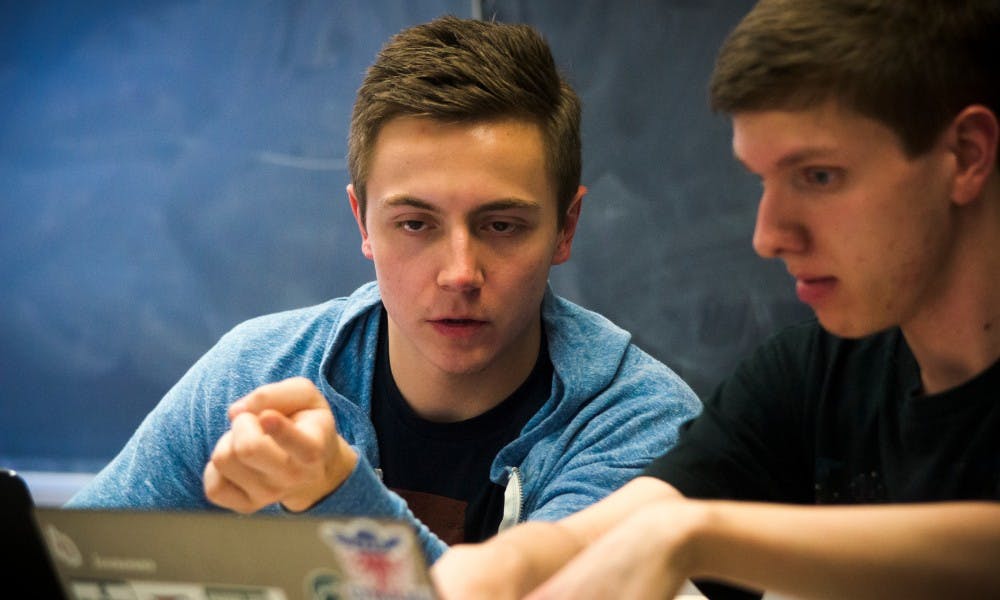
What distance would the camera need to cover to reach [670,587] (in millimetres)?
833

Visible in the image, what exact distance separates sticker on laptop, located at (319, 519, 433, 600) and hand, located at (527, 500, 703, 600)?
0.61 ft

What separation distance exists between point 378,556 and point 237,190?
223cm

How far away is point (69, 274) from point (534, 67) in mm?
1789

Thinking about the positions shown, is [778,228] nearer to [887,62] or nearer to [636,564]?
[887,62]

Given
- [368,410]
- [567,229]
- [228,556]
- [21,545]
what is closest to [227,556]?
[228,556]

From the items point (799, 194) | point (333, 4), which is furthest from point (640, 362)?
point (333, 4)

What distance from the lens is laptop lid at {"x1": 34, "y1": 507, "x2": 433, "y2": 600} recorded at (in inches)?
26.0

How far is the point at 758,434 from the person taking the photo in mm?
1254

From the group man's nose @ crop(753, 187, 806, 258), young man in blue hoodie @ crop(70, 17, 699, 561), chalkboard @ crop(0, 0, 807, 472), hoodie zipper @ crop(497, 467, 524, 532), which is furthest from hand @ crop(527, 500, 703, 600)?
chalkboard @ crop(0, 0, 807, 472)

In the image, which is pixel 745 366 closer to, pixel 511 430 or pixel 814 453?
pixel 814 453

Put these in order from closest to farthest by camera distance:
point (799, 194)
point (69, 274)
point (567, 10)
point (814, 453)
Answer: point (799, 194)
point (814, 453)
point (567, 10)
point (69, 274)

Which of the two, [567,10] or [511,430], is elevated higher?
[567,10]

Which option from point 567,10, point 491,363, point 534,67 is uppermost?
point 567,10

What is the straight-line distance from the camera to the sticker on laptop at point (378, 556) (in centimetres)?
66
